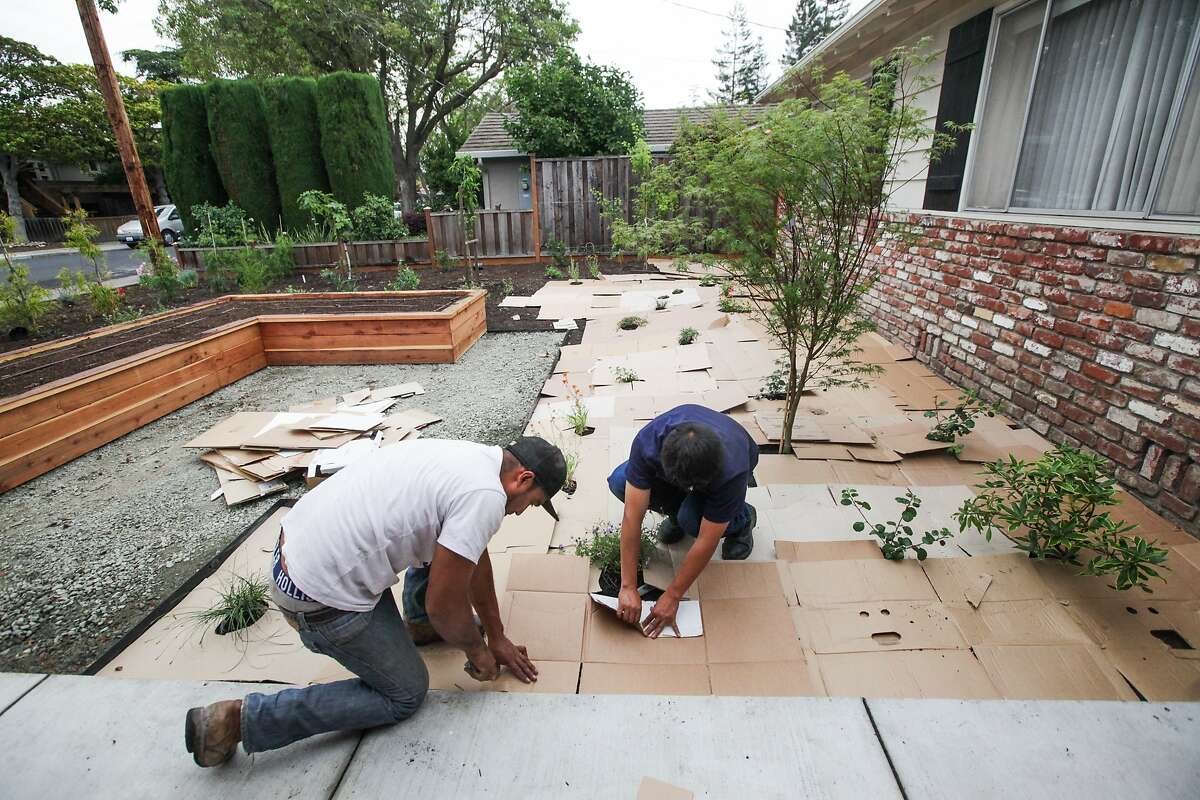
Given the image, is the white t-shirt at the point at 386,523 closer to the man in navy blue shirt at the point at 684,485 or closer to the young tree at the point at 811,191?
the man in navy blue shirt at the point at 684,485

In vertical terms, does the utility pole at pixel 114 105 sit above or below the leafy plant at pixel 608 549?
above

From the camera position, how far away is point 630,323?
5930mm

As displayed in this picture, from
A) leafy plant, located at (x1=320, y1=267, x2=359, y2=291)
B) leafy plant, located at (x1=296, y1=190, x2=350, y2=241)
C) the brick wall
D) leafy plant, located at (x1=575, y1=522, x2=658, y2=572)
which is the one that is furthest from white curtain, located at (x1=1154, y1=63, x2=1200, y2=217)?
leafy plant, located at (x1=296, y1=190, x2=350, y2=241)

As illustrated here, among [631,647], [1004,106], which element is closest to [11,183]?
[631,647]

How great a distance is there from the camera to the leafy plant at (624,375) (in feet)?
14.6

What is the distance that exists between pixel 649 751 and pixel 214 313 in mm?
6330

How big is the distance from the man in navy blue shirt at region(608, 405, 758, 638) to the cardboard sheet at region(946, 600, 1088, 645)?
860 millimetres

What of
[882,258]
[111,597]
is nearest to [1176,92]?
[882,258]

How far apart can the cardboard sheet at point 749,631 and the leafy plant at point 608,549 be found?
33 centimetres

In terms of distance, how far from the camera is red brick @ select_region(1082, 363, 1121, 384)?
2.72 meters

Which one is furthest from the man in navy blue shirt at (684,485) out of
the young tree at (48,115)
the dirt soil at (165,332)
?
the young tree at (48,115)

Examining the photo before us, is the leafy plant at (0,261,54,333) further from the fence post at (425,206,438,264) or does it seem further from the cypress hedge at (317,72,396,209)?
the cypress hedge at (317,72,396,209)

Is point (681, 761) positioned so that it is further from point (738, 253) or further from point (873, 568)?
point (738, 253)

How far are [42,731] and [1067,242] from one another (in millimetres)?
4815
